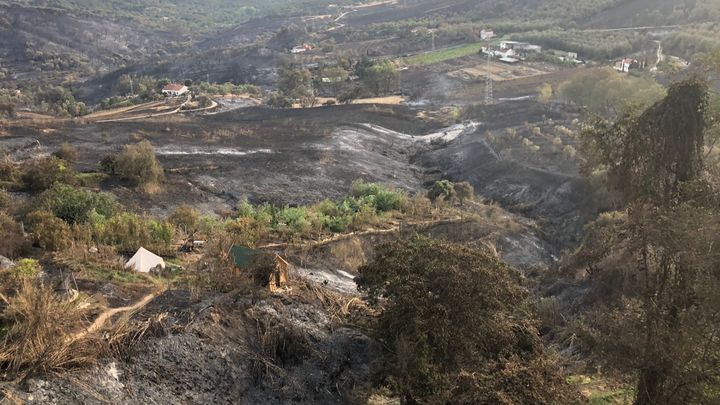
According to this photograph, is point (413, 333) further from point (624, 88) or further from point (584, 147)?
point (624, 88)

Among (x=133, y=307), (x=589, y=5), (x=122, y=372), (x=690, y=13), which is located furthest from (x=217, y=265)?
(x=589, y=5)

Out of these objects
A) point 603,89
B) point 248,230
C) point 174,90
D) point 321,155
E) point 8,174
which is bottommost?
point 174,90

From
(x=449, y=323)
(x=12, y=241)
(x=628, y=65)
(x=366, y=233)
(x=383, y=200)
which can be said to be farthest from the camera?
(x=628, y=65)

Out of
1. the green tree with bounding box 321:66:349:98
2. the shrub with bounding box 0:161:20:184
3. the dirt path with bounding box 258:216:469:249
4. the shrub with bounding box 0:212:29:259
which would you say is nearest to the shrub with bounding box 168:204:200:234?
the dirt path with bounding box 258:216:469:249

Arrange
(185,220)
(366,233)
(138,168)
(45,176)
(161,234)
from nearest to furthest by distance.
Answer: (161,234), (185,220), (366,233), (45,176), (138,168)

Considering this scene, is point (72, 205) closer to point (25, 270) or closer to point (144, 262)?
point (144, 262)

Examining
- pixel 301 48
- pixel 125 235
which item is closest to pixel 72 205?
pixel 125 235

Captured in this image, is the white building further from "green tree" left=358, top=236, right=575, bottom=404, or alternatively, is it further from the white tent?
"green tree" left=358, top=236, right=575, bottom=404
